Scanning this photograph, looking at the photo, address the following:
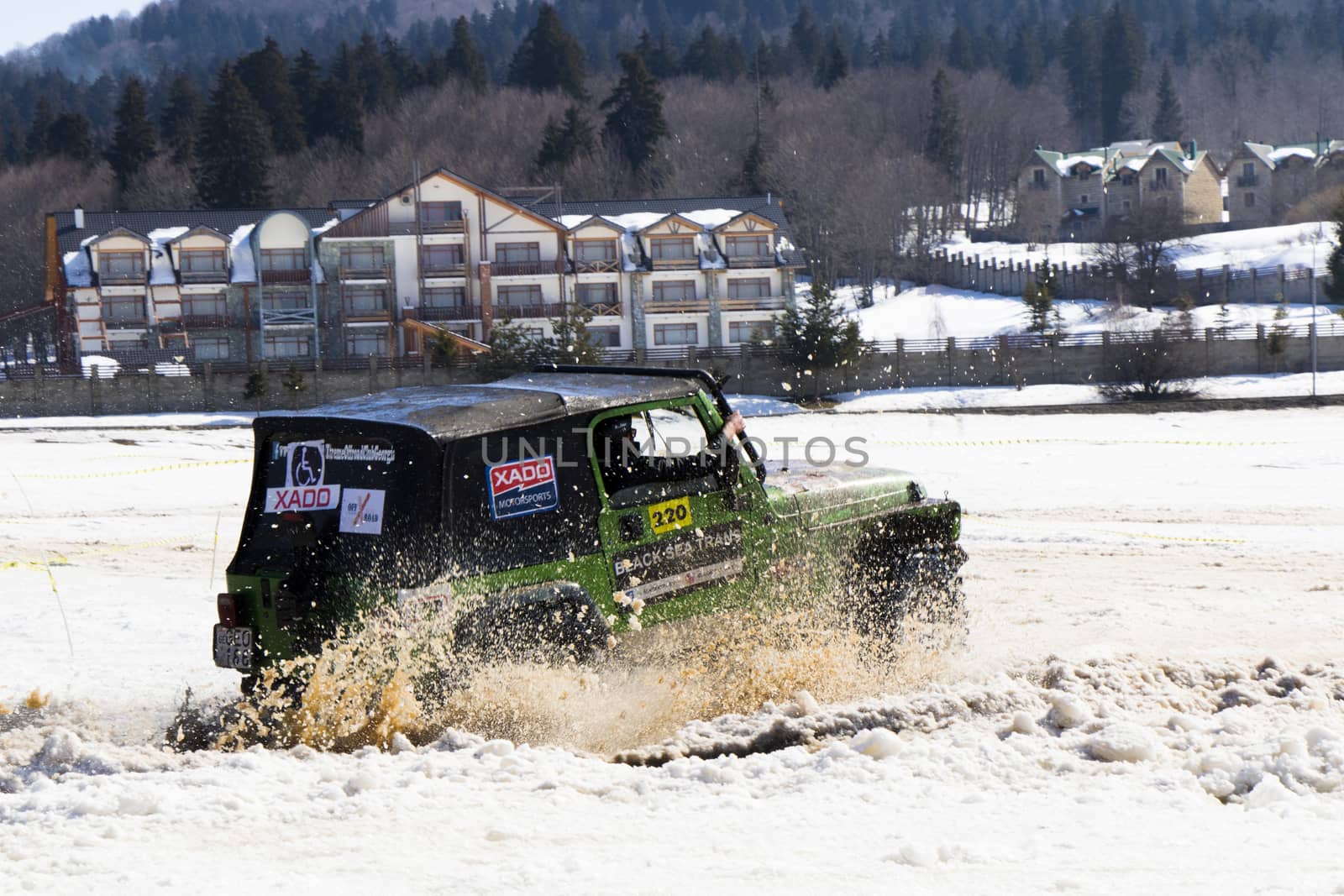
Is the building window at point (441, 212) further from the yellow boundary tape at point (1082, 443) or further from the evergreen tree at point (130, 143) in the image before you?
the evergreen tree at point (130, 143)

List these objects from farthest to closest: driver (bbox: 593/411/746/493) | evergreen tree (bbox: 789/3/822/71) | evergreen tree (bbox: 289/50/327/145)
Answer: evergreen tree (bbox: 789/3/822/71) < evergreen tree (bbox: 289/50/327/145) < driver (bbox: 593/411/746/493)

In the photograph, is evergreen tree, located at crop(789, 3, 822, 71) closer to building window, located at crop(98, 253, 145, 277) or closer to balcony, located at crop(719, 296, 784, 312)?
balcony, located at crop(719, 296, 784, 312)

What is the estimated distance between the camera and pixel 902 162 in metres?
108

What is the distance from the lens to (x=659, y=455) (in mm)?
7973

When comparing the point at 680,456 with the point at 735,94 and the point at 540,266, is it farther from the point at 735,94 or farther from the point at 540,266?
the point at 735,94

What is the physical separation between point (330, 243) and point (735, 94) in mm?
79210

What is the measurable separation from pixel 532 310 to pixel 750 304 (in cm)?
957

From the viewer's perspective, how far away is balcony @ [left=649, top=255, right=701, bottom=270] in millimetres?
A: 60719

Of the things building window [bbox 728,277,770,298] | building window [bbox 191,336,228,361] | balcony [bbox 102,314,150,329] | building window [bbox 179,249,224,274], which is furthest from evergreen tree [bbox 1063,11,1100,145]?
balcony [bbox 102,314,150,329]

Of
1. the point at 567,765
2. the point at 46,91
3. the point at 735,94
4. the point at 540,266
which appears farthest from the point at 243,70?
the point at 567,765

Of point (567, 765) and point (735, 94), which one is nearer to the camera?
point (567, 765)

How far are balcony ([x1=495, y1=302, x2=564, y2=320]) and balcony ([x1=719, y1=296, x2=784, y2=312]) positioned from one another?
7.23 meters

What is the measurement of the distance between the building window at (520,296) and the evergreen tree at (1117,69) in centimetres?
11512

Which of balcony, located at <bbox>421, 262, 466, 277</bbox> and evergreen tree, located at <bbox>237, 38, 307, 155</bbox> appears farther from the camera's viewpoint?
evergreen tree, located at <bbox>237, 38, 307, 155</bbox>
